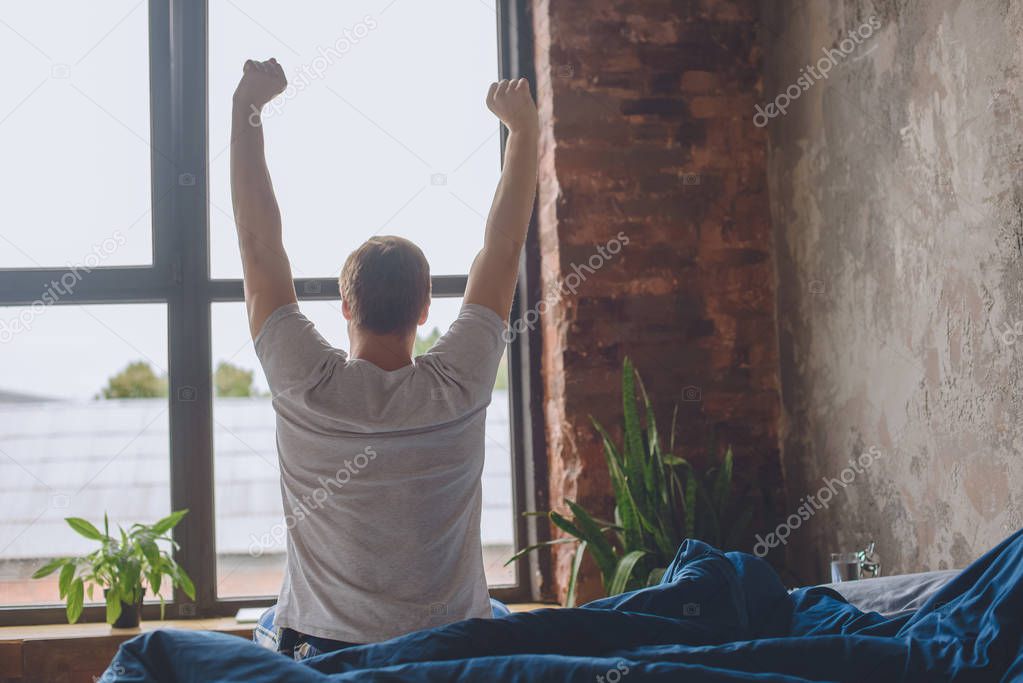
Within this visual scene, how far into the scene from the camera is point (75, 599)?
316cm

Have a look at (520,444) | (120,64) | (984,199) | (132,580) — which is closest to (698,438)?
(520,444)

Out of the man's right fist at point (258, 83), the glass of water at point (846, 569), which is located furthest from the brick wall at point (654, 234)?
the man's right fist at point (258, 83)

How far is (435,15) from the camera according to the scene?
3.86 m

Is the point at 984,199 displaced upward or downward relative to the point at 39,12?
downward

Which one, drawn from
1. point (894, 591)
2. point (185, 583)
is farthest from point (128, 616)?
point (894, 591)

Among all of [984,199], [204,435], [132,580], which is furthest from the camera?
[204,435]

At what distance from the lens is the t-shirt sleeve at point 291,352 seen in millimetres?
1492

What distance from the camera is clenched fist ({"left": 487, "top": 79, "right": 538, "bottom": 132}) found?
1946mm

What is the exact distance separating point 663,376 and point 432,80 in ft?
4.93

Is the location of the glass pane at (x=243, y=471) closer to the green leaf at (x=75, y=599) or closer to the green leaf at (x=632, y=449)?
the green leaf at (x=75, y=599)

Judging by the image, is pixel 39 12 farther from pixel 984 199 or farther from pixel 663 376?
pixel 984 199

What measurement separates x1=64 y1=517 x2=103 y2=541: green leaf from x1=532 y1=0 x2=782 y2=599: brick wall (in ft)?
5.24

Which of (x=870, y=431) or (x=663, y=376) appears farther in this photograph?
(x=663, y=376)

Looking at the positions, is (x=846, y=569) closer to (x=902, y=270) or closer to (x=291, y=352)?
(x=902, y=270)
